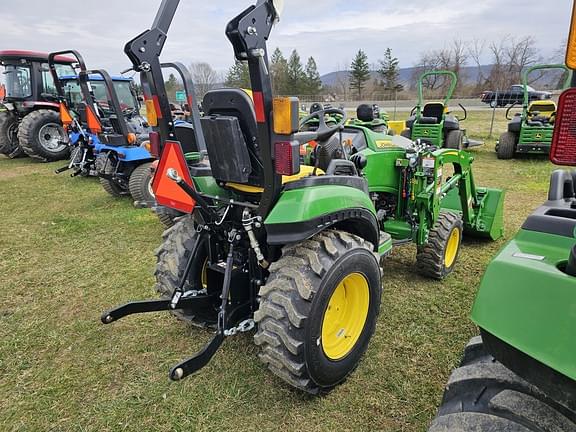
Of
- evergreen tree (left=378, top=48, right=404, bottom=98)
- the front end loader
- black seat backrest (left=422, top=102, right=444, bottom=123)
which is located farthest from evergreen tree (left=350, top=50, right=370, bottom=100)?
the front end loader

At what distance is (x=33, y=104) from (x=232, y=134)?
12.9 metres

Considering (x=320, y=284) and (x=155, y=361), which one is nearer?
(x=320, y=284)

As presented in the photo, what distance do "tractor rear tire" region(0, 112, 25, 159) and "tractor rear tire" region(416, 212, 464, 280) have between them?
13768 millimetres

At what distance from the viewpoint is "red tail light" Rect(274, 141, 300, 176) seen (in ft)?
6.77

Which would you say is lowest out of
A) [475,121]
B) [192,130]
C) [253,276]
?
[475,121]

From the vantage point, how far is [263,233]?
8.45ft

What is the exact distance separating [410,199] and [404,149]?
19.4 inches

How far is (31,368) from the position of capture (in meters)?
2.92

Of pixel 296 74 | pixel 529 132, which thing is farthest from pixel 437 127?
pixel 296 74

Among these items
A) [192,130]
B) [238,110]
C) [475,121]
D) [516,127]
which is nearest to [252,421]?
[238,110]

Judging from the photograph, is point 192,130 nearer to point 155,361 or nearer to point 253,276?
point 253,276

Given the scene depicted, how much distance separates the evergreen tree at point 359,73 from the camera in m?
54.5

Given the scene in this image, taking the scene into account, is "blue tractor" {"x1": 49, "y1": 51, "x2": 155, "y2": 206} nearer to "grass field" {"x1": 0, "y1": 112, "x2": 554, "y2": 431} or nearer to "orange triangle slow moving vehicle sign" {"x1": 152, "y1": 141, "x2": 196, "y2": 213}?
"grass field" {"x1": 0, "y1": 112, "x2": 554, "y2": 431}

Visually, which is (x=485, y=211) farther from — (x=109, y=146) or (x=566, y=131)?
(x=109, y=146)
